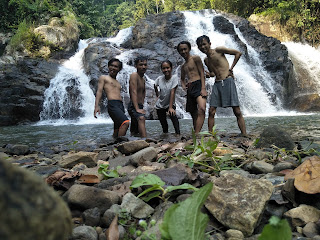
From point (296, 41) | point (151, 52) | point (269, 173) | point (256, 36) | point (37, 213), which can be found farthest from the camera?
point (296, 41)

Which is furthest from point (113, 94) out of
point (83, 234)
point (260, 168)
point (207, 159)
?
point (83, 234)

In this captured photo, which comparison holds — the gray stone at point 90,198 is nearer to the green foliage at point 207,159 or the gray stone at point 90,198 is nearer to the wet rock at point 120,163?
the green foliage at point 207,159

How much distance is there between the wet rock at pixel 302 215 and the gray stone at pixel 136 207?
0.60 metres

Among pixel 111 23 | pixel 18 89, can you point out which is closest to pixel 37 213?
pixel 18 89

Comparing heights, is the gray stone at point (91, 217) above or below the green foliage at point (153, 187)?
below

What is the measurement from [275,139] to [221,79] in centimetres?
222

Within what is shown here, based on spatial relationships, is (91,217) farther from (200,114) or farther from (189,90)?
(189,90)

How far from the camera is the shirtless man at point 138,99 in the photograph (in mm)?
5031

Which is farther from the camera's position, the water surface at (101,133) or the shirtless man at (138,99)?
the shirtless man at (138,99)

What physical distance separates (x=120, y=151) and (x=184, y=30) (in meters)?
15.2

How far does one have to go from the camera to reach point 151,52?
48.0ft

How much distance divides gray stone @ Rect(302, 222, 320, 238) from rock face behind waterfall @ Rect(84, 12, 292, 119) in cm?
1075

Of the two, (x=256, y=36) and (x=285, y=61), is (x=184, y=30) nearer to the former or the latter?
(x=256, y=36)

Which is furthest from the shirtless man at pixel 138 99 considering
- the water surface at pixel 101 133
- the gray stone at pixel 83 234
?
the gray stone at pixel 83 234
